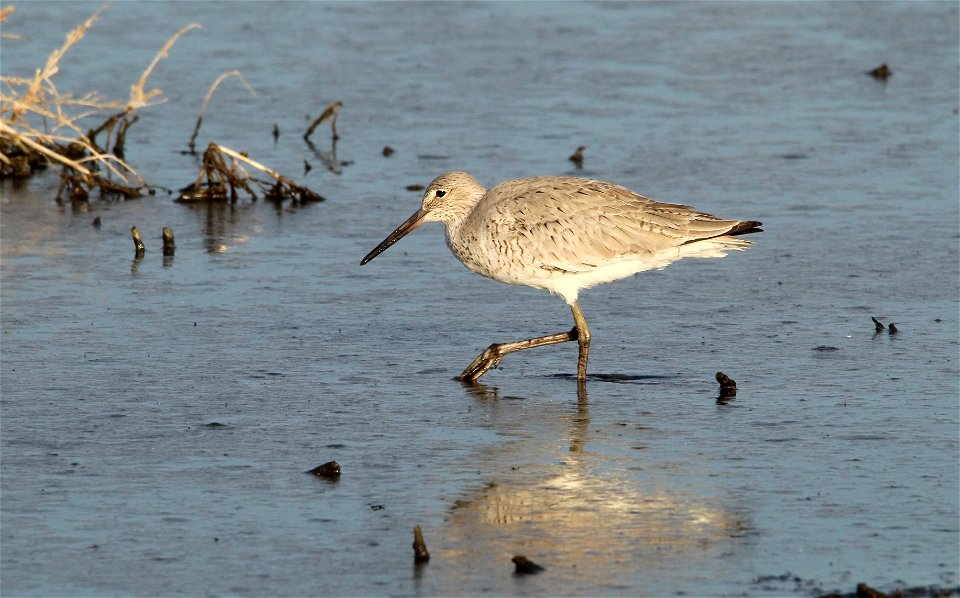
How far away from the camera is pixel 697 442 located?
25.3 ft

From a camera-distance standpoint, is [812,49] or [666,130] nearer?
[666,130]

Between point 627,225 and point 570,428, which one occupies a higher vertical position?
point 627,225

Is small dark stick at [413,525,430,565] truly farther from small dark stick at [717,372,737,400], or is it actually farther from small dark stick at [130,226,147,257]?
small dark stick at [130,226,147,257]

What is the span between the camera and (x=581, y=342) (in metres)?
8.99

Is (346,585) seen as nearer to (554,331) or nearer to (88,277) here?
(554,331)

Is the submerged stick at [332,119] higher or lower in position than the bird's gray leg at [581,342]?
higher

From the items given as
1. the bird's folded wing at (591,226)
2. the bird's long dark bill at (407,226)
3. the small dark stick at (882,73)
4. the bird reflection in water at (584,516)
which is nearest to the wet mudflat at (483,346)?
the bird reflection in water at (584,516)

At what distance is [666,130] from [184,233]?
4.92 m

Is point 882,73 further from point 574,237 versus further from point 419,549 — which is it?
point 419,549

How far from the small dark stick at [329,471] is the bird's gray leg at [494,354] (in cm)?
180

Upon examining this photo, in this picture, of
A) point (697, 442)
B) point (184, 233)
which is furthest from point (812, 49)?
point (697, 442)

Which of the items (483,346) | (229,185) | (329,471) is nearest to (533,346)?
(483,346)

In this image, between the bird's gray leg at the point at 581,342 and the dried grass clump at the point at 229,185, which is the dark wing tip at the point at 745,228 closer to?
the bird's gray leg at the point at 581,342

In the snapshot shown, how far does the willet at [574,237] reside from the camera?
9094 mm
